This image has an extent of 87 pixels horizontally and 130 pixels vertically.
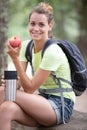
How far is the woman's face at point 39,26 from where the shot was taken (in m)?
3.61

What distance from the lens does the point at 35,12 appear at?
143 inches

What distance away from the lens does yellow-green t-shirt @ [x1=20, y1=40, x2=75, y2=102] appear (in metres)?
3.43

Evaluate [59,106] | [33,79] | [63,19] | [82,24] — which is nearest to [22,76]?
[33,79]

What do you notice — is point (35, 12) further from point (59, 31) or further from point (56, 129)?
point (59, 31)

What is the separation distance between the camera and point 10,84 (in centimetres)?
333

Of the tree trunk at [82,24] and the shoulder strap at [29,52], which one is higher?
the shoulder strap at [29,52]

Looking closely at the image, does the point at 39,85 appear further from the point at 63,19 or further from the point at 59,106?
the point at 63,19

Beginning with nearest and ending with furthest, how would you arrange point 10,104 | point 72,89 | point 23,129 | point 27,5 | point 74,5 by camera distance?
point 10,104 → point 72,89 → point 23,129 → point 27,5 → point 74,5

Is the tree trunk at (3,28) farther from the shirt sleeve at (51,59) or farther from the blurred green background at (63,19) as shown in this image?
the blurred green background at (63,19)

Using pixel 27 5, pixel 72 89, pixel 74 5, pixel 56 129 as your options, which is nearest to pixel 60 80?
pixel 72 89

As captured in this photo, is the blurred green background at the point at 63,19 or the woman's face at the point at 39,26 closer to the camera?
the woman's face at the point at 39,26

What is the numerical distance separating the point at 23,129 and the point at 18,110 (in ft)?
1.65

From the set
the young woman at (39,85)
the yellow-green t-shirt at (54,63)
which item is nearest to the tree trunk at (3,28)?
the yellow-green t-shirt at (54,63)

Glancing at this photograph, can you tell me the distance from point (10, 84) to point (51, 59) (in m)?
0.36
